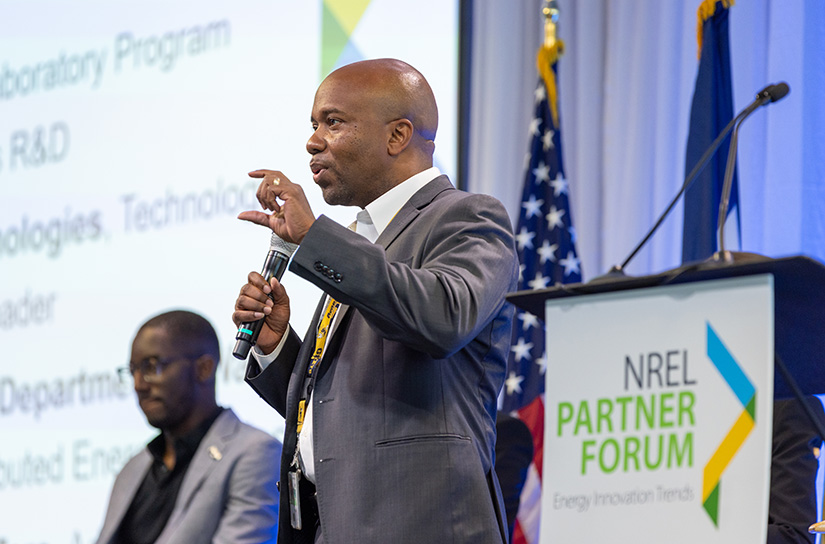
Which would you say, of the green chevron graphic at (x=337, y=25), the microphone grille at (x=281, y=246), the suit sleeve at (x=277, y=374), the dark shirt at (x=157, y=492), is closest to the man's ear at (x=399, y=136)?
the microphone grille at (x=281, y=246)

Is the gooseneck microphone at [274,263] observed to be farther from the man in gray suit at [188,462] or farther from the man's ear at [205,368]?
the man's ear at [205,368]

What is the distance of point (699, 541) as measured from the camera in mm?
2021

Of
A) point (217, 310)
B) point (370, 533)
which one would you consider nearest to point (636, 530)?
point (370, 533)

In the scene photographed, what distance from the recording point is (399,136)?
267cm

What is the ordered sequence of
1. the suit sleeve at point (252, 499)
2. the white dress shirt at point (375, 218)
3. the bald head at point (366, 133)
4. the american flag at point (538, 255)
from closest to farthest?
the white dress shirt at point (375, 218)
the bald head at point (366, 133)
the suit sleeve at point (252, 499)
the american flag at point (538, 255)

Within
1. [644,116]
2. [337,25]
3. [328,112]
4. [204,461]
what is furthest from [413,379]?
[337,25]

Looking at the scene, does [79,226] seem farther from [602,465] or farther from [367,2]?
[602,465]

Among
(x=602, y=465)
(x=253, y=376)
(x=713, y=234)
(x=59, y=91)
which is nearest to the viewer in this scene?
(x=602, y=465)

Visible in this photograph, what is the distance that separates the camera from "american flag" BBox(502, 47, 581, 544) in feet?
16.2

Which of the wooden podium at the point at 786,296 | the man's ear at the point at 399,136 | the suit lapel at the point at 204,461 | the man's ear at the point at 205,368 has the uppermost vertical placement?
the man's ear at the point at 399,136

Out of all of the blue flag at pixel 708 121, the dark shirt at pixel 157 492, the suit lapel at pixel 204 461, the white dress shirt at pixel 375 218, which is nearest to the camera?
the white dress shirt at pixel 375 218

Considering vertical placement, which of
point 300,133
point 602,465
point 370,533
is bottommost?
point 370,533

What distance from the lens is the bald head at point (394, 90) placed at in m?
2.66

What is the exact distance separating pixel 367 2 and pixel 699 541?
151 inches
